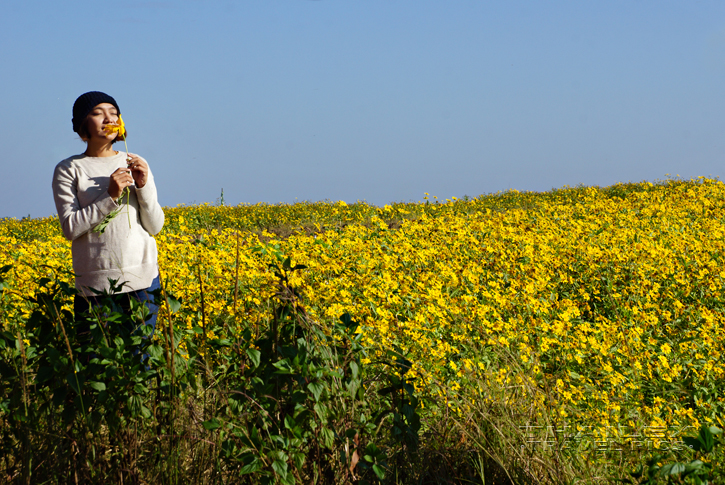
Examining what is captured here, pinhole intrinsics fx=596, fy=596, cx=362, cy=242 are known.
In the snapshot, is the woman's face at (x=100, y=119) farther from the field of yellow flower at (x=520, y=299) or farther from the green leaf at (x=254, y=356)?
the green leaf at (x=254, y=356)

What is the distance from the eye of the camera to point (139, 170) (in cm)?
281

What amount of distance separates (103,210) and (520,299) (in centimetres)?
325

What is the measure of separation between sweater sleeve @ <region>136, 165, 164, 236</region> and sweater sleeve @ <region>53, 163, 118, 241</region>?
0.51 feet

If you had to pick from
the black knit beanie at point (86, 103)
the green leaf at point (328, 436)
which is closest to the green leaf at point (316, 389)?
the green leaf at point (328, 436)

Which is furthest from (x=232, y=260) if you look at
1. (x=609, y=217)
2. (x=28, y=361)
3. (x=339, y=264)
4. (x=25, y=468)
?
(x=609, y=217)

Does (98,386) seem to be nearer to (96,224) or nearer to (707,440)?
(96,224)

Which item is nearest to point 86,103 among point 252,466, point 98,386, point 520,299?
point 98,386

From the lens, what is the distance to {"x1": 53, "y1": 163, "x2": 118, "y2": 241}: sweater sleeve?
2.75 metres

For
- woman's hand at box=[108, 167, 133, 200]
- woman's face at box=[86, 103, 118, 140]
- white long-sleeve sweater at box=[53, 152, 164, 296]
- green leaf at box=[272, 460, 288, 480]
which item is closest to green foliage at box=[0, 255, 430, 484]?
green leaf at box=[272, 460, 288, 480]

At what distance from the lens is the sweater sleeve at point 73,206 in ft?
9.02

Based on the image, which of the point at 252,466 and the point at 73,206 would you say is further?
the point at 73,206

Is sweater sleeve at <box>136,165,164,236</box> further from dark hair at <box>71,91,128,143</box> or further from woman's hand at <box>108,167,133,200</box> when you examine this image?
dark hair at <box>71,91,128,143</box>

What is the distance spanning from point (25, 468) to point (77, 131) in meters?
1.63

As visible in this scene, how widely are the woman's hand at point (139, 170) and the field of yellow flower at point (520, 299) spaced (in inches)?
22.1
